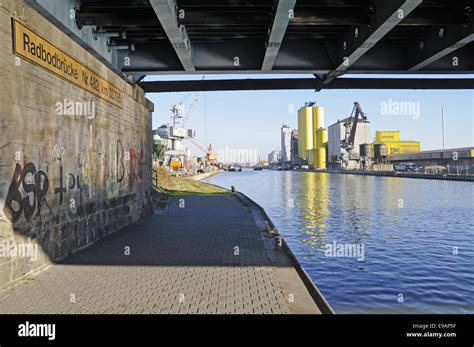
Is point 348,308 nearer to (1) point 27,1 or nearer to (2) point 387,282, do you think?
(2) point 387,282

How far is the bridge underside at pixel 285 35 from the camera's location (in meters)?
9.84

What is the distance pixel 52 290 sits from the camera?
7207 mm

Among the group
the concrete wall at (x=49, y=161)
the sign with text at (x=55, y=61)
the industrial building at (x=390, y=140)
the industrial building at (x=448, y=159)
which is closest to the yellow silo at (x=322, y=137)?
the industrial building at (x=390, y=140)

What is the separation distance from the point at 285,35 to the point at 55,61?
678cm

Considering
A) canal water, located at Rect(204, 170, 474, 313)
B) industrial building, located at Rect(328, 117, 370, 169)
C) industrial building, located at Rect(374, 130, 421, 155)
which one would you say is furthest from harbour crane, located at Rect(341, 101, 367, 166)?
canal water, located at Rect(204, 170, 474, 313)

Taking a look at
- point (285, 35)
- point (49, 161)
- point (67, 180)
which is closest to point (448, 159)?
point (285, 35)

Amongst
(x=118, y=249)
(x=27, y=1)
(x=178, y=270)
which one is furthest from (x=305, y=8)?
(x=118, y=249)

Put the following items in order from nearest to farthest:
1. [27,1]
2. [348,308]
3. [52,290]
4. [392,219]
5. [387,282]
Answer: [52,290] < [27,1] < [348,308] < [387,282] < [392,219]

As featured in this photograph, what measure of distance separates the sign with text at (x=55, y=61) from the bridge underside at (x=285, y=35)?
820mm

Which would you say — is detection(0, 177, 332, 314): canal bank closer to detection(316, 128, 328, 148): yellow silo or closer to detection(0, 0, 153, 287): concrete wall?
detection(0, 0, 153, 287): concrete wall

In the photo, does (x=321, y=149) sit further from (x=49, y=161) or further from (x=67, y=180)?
(x=49, y=161)

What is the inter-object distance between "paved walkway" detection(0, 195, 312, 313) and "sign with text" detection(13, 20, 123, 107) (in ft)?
14.7

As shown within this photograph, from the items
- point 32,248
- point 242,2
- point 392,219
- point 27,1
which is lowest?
point 392,219
